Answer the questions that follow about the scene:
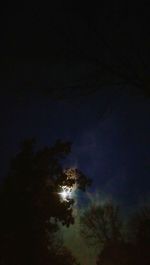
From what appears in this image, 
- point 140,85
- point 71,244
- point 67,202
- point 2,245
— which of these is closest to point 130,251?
point 67,202

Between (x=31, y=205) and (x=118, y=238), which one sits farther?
(x=118, y=238)

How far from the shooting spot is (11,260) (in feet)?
70.8

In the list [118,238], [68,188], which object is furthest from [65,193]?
[118,238]

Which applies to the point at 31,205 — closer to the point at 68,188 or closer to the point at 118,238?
the point at 68,188

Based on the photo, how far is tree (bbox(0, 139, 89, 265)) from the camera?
858 inches

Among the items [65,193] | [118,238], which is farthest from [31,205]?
[118,238]

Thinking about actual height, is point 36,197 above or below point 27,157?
below

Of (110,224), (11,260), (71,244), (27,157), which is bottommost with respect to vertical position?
(11,260)

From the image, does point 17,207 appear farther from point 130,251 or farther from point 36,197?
point 130,251

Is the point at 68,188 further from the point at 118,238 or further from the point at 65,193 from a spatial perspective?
the point at 118,238

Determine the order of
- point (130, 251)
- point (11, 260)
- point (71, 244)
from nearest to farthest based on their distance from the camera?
point (11, 260) → point (130, 251) → point (71, 244)

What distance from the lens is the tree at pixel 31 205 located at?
2178 centimetres

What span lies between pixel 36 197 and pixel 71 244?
4525 centimetres

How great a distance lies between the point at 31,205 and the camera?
73.2ft
